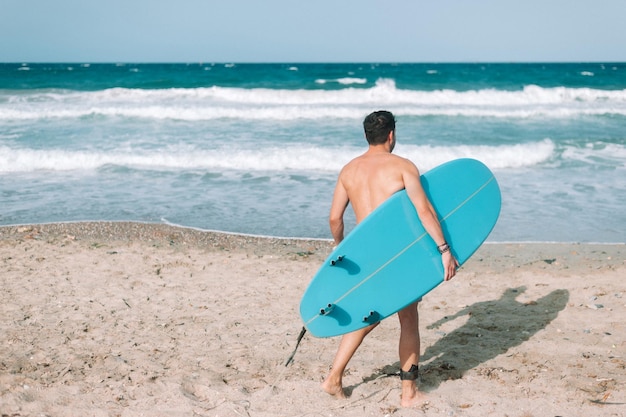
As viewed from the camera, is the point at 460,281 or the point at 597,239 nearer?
the point at 460,281

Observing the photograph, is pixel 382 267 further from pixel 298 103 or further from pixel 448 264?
pixel 298 103

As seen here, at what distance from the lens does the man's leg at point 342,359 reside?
123 inches

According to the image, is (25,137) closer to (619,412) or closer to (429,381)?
(429,381)

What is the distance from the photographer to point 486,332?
423 centimetres

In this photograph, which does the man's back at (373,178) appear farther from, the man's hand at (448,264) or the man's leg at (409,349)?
the man's leg at (409,349)

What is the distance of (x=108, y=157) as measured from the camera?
1132cm

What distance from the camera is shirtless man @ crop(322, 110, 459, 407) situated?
9.54 ft

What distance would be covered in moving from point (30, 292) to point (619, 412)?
13.7 feet

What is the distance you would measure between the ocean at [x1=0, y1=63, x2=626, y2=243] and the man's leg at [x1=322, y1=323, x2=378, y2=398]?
362 centimetres

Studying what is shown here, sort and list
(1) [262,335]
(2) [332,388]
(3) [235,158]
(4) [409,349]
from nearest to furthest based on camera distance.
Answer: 1. (4) [409,349]
2. (2) [332,388]
3. (1) [262,335]
4. (3) [235,158]

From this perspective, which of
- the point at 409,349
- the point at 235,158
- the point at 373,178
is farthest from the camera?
the point at 235,158

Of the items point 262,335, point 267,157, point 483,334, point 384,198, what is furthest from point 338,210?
point 267,157

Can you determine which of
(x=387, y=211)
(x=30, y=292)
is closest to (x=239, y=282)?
(x=30, y=292)

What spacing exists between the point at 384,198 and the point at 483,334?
67.4 inches
